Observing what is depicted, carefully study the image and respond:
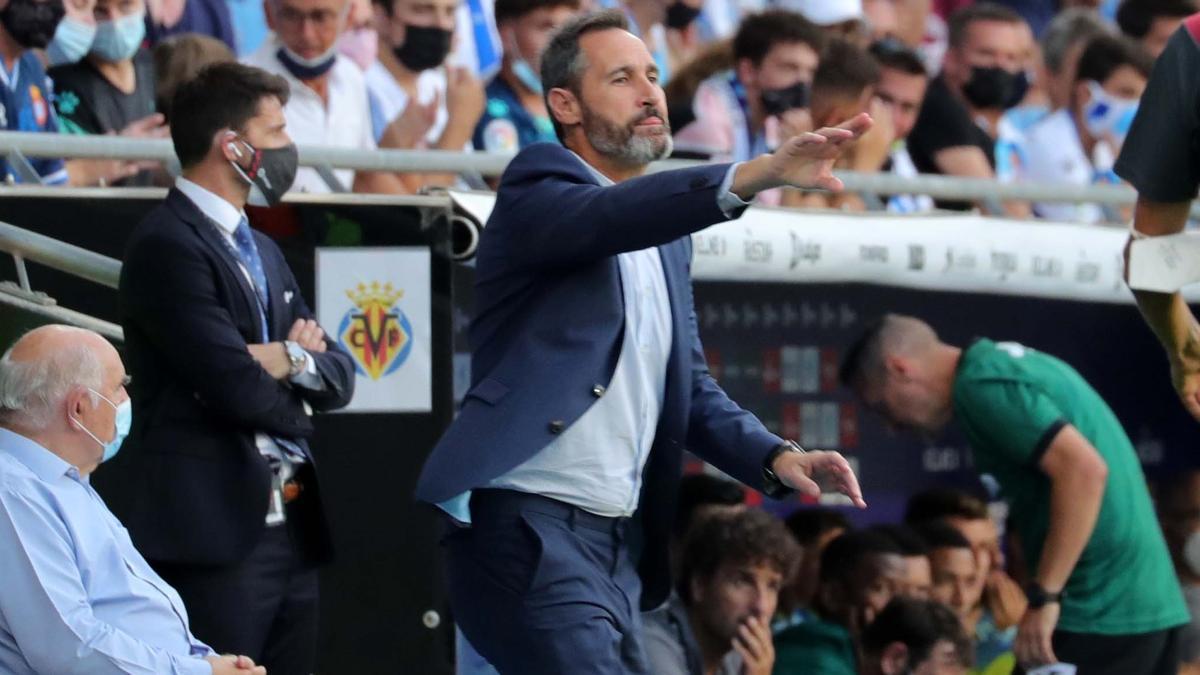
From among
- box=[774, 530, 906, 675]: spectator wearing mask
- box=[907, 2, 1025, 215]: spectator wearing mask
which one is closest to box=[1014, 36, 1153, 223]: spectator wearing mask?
box=[907, 2, 1025, 215]: spectator wearing mask

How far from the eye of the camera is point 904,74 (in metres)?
8.68

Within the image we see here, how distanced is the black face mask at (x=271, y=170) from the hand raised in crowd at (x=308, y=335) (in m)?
0.32

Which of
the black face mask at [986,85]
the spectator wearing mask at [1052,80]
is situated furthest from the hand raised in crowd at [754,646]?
the black face mask at [986,85]

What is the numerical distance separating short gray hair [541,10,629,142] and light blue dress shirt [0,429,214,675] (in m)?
1.32

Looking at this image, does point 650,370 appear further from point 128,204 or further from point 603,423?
point 128,204

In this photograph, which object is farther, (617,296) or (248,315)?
(248,315)

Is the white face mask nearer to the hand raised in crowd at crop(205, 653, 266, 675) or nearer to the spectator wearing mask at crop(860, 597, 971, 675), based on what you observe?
the spectator wearing mask at crop(860, 597, 971, 675)

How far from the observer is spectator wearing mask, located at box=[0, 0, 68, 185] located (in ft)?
20.6

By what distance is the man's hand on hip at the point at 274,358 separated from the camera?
5206 mm

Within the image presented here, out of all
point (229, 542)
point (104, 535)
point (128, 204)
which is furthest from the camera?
point (128, 204)

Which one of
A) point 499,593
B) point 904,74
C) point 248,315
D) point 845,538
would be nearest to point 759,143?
point 904,74

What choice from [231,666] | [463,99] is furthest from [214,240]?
[463,99]

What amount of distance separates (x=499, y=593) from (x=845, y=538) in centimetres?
248

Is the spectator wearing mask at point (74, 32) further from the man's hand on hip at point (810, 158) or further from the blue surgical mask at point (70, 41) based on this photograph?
the man's hand on hip at point (810, 158)
